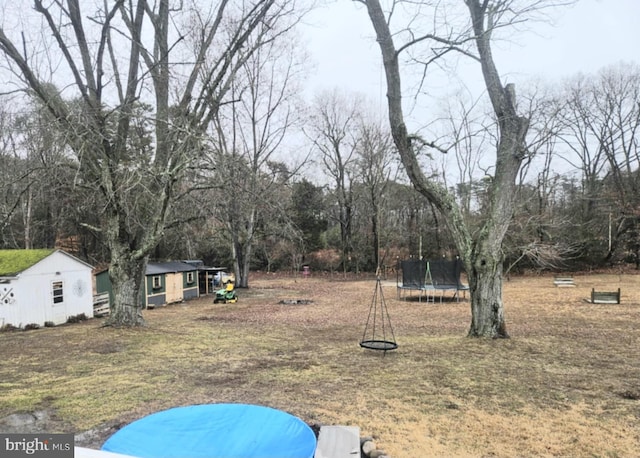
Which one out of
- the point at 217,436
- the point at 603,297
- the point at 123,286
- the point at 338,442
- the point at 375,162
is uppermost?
the point at 375,162

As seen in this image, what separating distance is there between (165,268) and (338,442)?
1364cm

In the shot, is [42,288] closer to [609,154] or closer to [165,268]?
[165,268]

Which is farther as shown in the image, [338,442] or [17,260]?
[17,260]

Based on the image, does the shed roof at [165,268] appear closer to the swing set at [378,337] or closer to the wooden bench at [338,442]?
the swing set at [378,337]

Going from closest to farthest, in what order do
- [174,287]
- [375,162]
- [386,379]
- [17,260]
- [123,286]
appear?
[386,379], [123,286], [17,260], [174,287], [375,162]

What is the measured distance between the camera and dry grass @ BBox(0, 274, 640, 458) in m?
3.45

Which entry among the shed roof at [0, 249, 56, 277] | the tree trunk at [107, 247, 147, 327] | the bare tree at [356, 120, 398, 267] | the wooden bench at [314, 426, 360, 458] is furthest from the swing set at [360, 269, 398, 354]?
the bare tree at [356, 120, 398, 267]

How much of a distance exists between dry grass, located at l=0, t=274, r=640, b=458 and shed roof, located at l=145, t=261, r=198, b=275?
17.9 feet

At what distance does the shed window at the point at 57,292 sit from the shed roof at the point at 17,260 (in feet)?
2.74

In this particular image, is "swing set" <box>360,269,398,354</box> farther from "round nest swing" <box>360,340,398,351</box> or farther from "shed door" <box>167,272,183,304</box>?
"shed door" <box>167,272,183,304</box>

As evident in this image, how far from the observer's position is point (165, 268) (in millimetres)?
15336

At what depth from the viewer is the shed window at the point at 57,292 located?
10.6m

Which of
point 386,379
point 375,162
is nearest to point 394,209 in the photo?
point 375,162

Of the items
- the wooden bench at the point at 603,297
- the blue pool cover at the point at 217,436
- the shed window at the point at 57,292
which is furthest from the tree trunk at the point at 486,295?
the shed window at the point at 57,292
